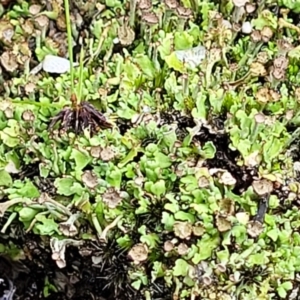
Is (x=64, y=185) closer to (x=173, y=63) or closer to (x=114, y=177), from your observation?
(x=114, y=177)

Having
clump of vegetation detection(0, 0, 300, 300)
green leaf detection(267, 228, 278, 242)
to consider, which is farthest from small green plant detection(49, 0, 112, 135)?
green leaf detection(267, 228, 278, 242)

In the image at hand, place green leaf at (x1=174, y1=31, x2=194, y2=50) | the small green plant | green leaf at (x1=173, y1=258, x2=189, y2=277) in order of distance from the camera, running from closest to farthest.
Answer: green leaf at (x1=173, y1=258, x2=189, y2=277), the small green plant, green leaf at (x1=174, y1=31, x2=194, y2=50)

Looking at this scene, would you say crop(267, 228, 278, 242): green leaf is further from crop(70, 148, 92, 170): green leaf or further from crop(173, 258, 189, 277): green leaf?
crop(70, 148, 92, 170): green leaf

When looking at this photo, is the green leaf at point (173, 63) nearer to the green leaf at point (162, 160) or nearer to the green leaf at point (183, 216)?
the green leaf at point (162, 160)

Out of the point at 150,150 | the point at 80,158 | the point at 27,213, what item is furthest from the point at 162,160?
the point at 27,213

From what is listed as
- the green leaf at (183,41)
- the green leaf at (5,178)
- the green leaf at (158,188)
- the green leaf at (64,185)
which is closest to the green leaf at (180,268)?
the green leaf at (158,188)

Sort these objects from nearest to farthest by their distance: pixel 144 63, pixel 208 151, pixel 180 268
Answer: pixel 180 268, pixel 208 151, pixel 144 63

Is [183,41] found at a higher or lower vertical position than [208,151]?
higher
